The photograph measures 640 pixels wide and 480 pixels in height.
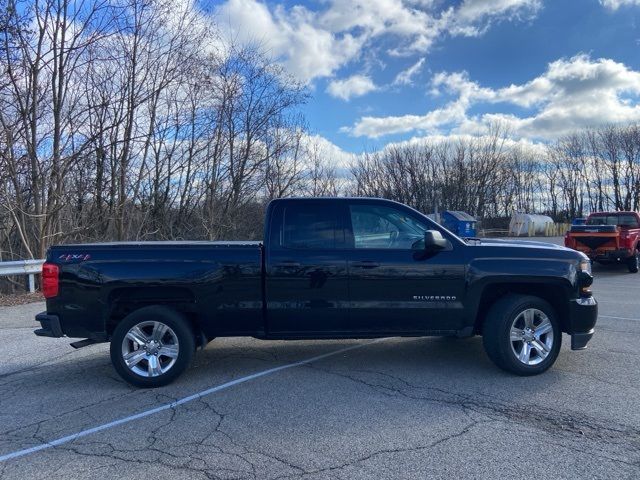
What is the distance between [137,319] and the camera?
499 centimetres

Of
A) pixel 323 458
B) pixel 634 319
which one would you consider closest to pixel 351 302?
pixel 323 458

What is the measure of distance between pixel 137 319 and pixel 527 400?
3878mm

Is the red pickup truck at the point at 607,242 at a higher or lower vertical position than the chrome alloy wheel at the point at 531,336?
higher

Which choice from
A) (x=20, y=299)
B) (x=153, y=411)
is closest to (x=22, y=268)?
(x=20, y=299)

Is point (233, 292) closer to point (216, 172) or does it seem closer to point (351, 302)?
point (351, 302)

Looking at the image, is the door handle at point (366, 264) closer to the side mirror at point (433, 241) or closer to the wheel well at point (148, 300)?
the side mirror at point (433, 241)

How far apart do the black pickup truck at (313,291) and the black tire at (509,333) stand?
1 centimetres

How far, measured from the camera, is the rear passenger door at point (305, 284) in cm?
509

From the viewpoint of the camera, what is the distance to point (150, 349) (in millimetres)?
5020

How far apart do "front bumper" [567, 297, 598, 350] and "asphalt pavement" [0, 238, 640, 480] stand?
373 mm

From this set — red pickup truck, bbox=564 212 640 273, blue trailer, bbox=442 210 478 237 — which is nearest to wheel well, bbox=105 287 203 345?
red pickup truck, bbox=564 212 640 273

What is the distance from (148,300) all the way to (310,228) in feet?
6.20

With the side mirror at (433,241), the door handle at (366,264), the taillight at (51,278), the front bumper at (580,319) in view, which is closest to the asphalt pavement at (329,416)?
the front bumper at (580,319)

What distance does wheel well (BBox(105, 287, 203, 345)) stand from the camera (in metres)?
5.11
